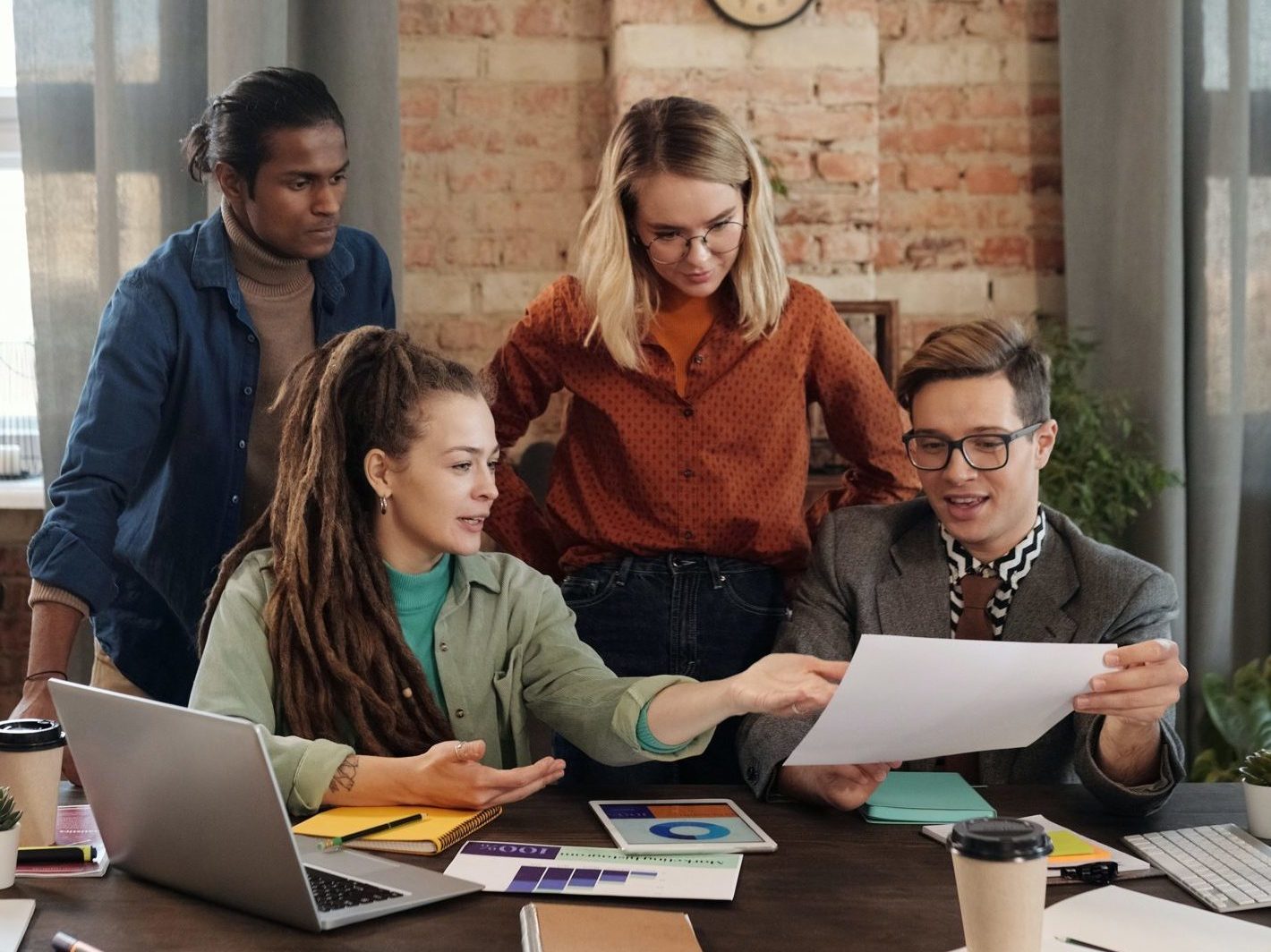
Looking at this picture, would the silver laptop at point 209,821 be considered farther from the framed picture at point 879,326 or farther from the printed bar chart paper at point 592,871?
the framed picture at point 879,326

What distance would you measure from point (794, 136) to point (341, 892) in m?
2.33

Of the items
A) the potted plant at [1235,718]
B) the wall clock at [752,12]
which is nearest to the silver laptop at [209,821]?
the wall clock at [752,12]

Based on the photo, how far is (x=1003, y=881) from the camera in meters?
Result: 1.06

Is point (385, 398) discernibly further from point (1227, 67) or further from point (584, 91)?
point (1227, 67)

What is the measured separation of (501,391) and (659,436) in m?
0.31

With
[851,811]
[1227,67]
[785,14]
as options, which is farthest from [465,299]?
[851,811]

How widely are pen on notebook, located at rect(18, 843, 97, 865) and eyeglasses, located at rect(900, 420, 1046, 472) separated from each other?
1.11 metres

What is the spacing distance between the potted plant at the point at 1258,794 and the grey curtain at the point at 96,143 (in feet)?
7.44

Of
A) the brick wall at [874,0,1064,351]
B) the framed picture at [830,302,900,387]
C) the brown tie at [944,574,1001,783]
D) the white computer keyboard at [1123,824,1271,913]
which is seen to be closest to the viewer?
the white computer keyboard at [1123,824,1271,913]

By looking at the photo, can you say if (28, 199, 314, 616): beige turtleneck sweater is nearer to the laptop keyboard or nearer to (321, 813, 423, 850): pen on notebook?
(321, 813, 423, 850): pen on notebook

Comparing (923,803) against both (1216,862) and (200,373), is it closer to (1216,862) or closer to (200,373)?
(1216,862)

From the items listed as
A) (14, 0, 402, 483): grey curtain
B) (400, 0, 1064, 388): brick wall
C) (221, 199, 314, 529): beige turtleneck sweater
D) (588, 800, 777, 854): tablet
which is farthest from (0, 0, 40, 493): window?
(588, 800, 777, 854): tablet

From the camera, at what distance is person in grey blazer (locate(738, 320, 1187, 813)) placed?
179cm

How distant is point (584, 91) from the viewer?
339 centimetres
